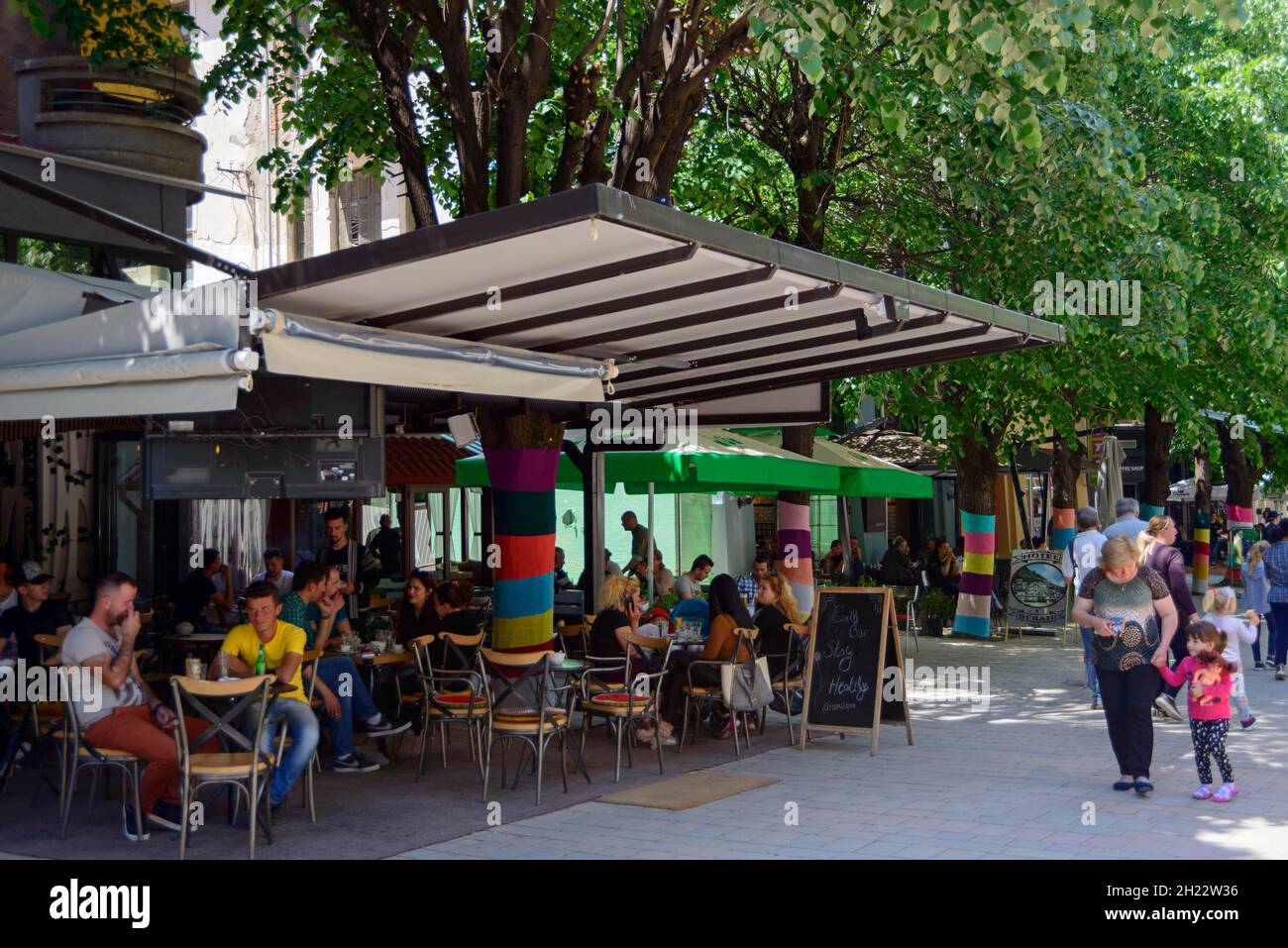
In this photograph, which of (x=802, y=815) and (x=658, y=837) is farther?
(x=802, y=815)

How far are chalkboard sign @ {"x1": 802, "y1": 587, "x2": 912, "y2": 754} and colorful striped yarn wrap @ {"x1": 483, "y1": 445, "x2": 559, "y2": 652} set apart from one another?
2079 mm

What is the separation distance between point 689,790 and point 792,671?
2.42m

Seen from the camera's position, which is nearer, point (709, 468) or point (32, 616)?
point (32, 616)

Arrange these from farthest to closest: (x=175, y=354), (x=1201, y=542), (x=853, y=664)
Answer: (x=1201, y=542) → (x=853, y=664) → (x=175, y=354)

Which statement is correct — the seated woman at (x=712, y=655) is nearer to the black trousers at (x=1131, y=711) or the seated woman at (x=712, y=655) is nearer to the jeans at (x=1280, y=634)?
the black trousers at (x=1131, y=711)

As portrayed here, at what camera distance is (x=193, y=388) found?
21.6 feet

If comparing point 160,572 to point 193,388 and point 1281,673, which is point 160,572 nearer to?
point 193,388

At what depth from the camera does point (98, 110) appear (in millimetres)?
14625

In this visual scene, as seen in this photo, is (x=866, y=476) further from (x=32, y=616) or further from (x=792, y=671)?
(x=32, y=616)

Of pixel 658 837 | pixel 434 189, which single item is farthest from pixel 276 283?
pixel 434 189

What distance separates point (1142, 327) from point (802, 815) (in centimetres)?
720

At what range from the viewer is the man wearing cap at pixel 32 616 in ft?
28.9

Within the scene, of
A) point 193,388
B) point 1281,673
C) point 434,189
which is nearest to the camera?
point 193,388

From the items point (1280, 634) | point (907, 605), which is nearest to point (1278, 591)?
point (1280, 634)
